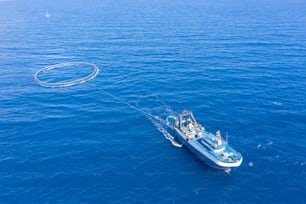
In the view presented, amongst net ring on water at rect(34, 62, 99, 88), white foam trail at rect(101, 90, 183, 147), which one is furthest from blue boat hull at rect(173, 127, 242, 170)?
net ring on water at rect(34, 62, 99, 88)

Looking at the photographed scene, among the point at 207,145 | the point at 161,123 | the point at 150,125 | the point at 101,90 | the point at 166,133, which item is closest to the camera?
the point at 207,145

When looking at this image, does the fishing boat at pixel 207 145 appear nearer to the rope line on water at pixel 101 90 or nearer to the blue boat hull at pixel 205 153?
the blue boat hull at pixel 205 153

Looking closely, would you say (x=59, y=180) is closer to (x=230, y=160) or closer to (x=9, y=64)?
(x=230, y=160)

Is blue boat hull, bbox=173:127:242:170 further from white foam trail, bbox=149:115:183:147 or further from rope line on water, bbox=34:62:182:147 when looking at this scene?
rope line on water, bbox=34:62:182:147

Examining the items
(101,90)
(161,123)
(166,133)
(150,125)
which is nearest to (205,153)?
(166,133)

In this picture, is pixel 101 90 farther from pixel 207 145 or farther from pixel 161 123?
pixel 207 145

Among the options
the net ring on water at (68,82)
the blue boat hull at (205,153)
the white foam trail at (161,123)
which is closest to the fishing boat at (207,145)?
the blue boat hull at (205,153)

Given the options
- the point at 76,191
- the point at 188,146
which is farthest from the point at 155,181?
the point at 76,191
